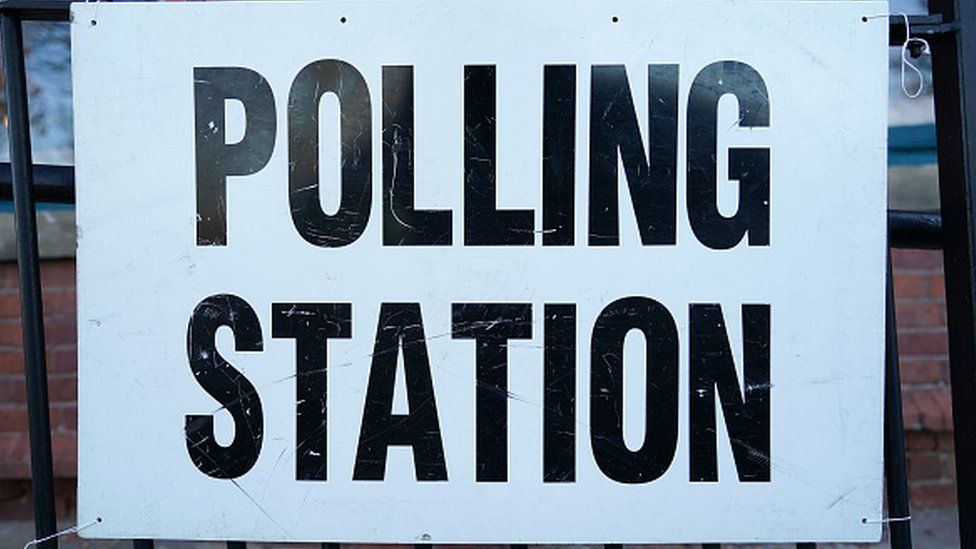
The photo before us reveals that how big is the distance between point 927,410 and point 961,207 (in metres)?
1.55

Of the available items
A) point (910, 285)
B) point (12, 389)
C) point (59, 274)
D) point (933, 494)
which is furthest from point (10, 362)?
point (933, 494)

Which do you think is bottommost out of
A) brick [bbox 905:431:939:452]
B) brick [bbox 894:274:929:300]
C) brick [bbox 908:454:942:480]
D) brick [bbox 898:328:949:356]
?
brick [bbox 908:454:942:480]

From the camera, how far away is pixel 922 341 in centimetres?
281

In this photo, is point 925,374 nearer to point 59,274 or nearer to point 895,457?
point 895,457

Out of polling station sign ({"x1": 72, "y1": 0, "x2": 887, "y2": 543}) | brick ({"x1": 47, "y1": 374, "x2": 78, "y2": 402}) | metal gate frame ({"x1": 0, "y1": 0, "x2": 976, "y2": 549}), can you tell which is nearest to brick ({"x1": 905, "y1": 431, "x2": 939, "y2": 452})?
metal gate frame ({"x1": 0, "y1": 0, "x2": 976, "y2": 549})

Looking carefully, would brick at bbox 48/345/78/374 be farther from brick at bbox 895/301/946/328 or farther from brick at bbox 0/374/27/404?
brick at bbox 895/301/946/328

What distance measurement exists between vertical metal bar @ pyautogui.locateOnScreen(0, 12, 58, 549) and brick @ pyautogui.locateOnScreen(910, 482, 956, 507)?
8.10 ft

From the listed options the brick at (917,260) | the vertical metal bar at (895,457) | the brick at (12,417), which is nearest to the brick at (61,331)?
the brick at (12,417)

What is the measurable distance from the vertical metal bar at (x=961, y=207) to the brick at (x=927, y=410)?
4.48 feet

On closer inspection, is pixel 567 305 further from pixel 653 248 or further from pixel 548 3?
pixel 548 3

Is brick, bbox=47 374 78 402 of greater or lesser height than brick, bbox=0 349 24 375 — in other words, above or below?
below

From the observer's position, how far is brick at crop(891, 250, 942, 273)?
2760mm

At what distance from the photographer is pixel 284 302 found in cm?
139

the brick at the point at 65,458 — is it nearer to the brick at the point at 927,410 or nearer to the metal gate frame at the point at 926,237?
the metal gate frame at the point at 926,237
